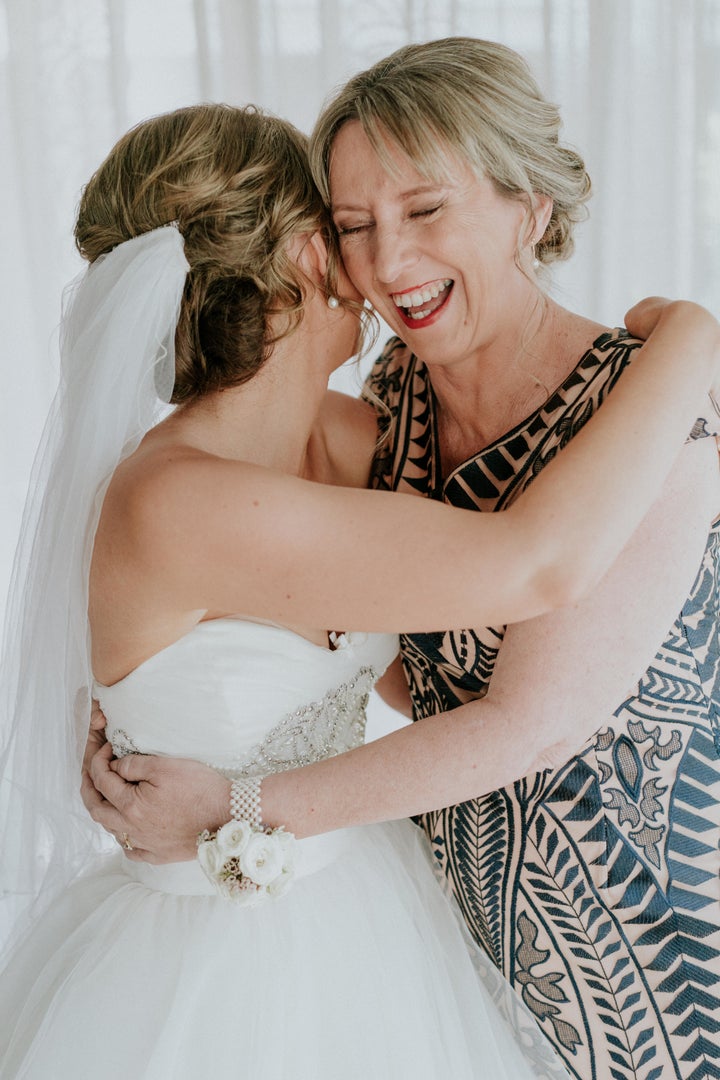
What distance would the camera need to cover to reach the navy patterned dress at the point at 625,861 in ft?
4.72

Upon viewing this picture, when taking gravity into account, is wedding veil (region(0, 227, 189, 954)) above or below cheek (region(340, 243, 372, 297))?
below

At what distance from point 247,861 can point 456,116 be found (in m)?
1.00

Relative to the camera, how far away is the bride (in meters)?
1.28

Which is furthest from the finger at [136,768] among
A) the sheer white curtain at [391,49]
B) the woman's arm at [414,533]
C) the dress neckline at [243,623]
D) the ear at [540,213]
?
the sheer white curtain at [391,49]

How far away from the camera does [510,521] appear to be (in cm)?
127

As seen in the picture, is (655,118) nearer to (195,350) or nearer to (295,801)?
(195,350)

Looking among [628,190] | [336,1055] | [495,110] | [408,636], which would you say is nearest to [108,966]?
[336,1055]

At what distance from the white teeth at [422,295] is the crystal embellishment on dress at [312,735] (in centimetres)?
56

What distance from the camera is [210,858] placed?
1.36 meters

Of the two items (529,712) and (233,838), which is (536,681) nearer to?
(529,712)

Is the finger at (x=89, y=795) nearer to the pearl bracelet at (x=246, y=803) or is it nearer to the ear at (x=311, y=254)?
the pearl bracelet at (x=246, y=803)

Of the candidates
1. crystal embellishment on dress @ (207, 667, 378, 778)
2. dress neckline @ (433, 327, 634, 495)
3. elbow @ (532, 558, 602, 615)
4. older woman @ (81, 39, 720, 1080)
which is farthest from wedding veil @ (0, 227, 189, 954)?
elbow @ (532, 558, 602, 615)

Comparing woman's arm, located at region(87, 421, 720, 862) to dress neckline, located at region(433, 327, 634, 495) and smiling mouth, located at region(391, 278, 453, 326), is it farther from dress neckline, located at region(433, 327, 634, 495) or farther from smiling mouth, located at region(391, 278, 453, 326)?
smiling mouth, located at region(391, 278, 453, 326)

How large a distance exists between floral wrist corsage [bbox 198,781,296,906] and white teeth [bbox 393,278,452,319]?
0.76m
